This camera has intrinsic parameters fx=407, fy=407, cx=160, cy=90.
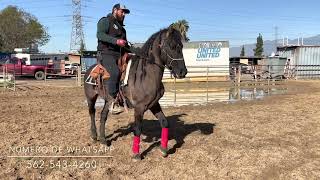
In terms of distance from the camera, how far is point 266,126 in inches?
370

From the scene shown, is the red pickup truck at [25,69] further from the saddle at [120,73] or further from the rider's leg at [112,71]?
the rider's leg at [112,71]

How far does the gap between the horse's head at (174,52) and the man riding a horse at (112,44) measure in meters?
0.73

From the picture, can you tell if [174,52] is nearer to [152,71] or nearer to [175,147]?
[152,71]

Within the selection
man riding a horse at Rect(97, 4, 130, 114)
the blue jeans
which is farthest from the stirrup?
the blue jeans

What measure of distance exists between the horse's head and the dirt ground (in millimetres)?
1453

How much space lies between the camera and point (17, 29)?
69.8m

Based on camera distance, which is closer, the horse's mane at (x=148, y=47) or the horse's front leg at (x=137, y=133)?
the horse's front leg at (x=137, y=133)

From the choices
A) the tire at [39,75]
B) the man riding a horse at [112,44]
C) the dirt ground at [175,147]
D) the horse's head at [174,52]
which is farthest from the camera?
the tire at [39,75]

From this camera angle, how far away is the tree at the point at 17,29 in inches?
2694

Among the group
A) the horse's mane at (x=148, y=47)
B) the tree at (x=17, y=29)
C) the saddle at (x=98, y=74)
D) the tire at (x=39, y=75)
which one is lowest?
the tire at (x=39, y=75)

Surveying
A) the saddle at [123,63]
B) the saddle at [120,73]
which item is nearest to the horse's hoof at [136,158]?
the saddle at [120,73]

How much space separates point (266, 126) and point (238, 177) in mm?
3922

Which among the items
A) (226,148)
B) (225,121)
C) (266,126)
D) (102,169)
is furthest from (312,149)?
(102,169)

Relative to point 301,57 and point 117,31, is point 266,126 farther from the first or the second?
point 301,57
